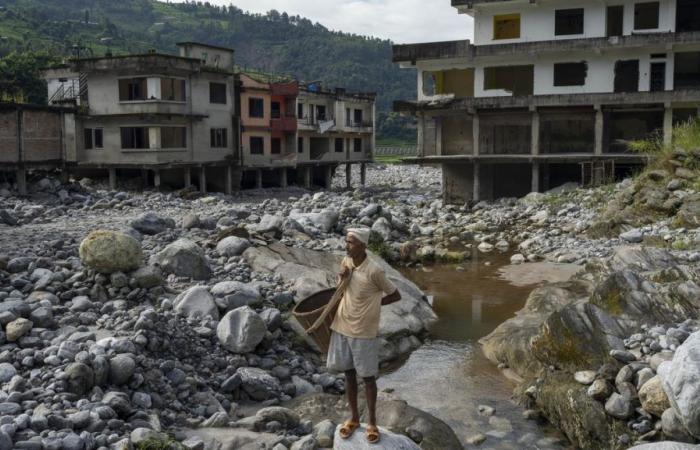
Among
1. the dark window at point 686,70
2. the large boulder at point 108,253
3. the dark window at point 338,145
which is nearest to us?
the large boulder at point 108,253

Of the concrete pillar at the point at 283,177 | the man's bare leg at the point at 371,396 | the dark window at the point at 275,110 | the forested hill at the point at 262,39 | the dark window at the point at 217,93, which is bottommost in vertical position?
the man's bare leg at the point at 371,396

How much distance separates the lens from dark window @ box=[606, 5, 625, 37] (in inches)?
1414

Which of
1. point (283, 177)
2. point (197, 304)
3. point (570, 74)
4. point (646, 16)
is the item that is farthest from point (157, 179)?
point (197, 304)

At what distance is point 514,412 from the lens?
11.3m

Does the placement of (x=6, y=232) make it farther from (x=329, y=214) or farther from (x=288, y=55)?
(x=288, y=55)

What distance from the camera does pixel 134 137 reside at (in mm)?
40469

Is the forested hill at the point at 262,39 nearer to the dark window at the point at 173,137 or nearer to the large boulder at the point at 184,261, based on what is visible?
the dark window at the point at 173,137

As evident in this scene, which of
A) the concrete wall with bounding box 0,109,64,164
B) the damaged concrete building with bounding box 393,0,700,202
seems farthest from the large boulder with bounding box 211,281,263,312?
the damaged concrete building with bounding box 393,0,700,202

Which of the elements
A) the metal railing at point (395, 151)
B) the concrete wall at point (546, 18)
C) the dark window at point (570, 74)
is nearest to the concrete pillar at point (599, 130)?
the dark window at point (570, 74)

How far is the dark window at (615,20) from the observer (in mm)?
35906

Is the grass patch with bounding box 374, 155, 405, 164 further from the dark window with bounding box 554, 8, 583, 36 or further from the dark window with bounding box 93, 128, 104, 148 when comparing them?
the dark window with bounding box 554, 8, 583, 36

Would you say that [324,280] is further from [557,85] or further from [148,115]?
[148,115]

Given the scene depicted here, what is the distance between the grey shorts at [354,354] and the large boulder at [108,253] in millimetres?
6701

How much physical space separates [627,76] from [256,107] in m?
23.3
